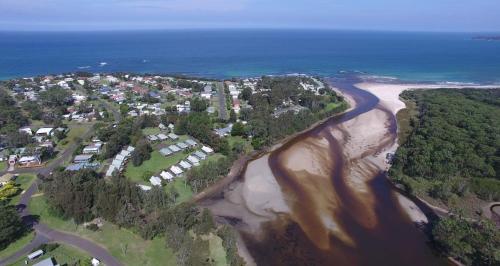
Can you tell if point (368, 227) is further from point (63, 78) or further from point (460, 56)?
point (460, 56)

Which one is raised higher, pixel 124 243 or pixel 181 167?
pixel 181 167

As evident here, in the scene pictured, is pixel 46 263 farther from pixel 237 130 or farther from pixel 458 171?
pixel 458 171

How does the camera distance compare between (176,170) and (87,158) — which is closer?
(176,170)

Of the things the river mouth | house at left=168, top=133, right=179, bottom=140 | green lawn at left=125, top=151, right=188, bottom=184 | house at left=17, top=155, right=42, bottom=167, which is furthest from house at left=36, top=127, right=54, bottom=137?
the river mouth

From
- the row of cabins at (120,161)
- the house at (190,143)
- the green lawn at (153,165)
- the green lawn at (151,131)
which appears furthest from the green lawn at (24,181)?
the house at (190,143)

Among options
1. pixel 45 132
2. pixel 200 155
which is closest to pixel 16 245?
pixel 200 155

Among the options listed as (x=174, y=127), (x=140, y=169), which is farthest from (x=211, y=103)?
(x=140, y=169)
